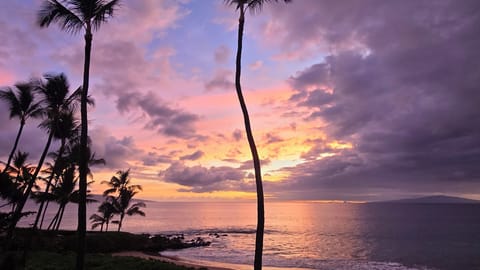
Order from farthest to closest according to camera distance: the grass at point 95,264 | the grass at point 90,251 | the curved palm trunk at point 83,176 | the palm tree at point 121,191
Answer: the palm tree at point 121,191
the grass at point 90,251
the grass at point 95,264
the curved palm trunk at point 83,176

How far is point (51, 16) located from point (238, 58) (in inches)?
259

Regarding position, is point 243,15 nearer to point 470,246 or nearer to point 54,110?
point 54,110

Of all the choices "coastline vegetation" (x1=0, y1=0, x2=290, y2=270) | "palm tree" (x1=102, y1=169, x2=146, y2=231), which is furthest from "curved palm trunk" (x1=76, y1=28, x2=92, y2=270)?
"palm tree" (x1=102, y1=169, x2=146, y2=231)

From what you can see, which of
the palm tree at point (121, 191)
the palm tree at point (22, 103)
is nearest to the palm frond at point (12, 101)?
the palm tree at point (22, 103)

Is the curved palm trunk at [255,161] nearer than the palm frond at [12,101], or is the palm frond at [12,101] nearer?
the curved palm trunk at [255,161]

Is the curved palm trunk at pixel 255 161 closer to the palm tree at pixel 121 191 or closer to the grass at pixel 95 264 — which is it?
the grass at pixel 95 264

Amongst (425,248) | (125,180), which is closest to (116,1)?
(125,180)

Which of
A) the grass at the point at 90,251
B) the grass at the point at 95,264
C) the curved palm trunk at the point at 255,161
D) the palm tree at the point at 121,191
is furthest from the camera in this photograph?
the palm tree at the point at 121,191

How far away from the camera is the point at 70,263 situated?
21.5 meters

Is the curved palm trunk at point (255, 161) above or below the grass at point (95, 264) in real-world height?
above

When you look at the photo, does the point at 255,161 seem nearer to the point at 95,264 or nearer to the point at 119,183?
the point at 95,264

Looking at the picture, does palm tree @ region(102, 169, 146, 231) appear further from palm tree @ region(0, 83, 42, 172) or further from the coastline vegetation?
palm tree @ region(0, 83, 42, 172)

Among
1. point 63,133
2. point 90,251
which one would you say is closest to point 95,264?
point 63,133

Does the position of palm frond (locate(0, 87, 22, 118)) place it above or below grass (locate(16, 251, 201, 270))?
above
